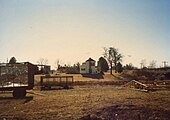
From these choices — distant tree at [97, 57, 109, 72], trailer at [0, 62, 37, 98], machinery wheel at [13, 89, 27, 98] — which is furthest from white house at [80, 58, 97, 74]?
machinery wheel at [13, 89, 27, 98]

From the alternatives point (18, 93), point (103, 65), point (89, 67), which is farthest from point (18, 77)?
point (103, 65)

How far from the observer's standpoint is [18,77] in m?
24.8

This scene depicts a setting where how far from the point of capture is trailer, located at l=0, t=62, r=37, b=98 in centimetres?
2300

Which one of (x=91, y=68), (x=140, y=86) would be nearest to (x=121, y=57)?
(x=91, y=68)

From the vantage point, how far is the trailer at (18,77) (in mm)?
23000

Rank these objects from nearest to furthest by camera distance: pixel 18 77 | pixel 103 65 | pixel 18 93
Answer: pixel 18 93 < pixel 18 77 < pixel 103 65

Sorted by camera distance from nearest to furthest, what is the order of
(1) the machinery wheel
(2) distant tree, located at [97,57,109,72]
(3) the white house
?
(1) the machinery wheel < (3) the white house < (2) distant tree, located at [97,57,109,72]

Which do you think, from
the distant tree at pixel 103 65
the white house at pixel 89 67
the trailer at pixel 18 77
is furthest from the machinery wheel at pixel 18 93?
the distant tree at pixel 103 65

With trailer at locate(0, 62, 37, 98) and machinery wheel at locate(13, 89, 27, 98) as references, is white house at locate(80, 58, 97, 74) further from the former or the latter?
machinery wheel at locate(13, 89, 27, 98)

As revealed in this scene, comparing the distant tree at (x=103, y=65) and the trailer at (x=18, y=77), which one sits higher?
the distant tree at (x=103, y=65)

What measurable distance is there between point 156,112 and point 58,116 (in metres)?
4.98

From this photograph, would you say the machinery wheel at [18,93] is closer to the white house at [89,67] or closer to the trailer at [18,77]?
the trailer at [18,77]

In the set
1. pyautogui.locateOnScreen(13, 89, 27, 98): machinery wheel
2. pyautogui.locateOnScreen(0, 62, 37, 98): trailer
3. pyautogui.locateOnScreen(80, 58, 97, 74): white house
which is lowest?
pyautogui.locateOnScreen(13, 89, 27, 98): machinery wheel

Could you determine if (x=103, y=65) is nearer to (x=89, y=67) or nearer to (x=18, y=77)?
(x=89, y=67)
